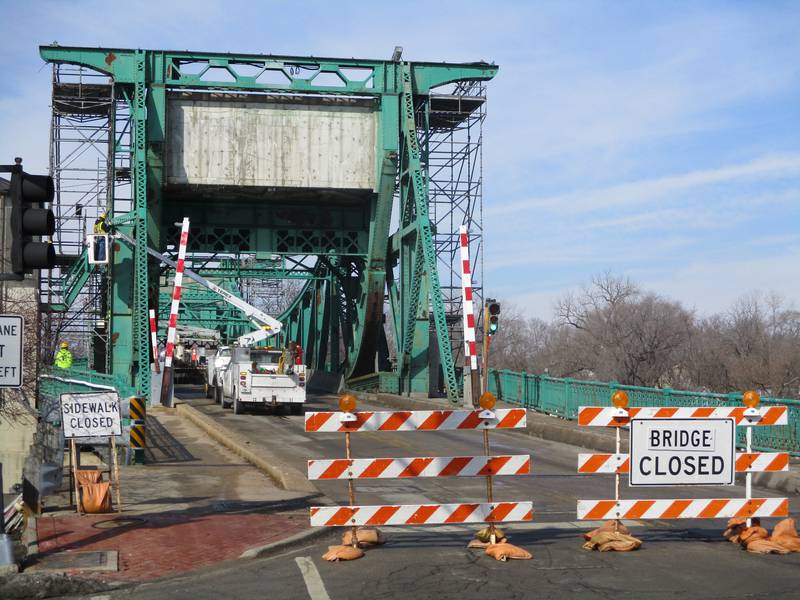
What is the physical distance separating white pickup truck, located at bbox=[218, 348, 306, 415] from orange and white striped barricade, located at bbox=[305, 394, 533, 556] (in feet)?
68.6

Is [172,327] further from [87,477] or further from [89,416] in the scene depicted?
[87,477]

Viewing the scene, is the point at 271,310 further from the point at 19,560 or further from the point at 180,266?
the point at 19,560

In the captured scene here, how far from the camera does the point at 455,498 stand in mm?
13445

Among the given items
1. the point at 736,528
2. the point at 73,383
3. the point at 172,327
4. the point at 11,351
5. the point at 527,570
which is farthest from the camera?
the point at 172,327

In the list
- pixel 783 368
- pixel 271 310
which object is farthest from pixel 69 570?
pixel 271 310

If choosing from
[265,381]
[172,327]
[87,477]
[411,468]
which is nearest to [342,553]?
[411,468]

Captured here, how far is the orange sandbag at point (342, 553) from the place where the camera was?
9227 mm

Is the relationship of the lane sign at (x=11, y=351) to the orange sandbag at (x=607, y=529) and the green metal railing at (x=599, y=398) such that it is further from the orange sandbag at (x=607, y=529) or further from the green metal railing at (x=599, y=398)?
the green metal railing at (x=599, y=398)

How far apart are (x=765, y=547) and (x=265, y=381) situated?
22.3m

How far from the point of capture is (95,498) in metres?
11.8

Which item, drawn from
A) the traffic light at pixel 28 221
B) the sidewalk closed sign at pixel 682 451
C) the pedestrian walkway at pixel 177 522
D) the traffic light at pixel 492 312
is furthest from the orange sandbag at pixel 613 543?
the traffic light at pixel 492 312

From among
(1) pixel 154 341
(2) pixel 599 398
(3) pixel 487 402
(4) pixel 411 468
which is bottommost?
(2) pixel 599 398

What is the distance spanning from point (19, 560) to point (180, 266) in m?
20.8

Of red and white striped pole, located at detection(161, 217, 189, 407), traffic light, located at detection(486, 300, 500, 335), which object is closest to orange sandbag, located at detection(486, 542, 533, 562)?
traffic light, located at detection(486, 300, 500, 335)
